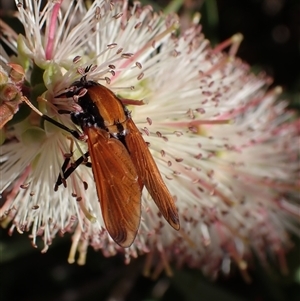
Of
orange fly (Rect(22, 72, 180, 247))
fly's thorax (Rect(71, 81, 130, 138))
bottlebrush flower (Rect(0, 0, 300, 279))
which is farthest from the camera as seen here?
bottlebrush flower (Rect(0, 0, 300, 279))

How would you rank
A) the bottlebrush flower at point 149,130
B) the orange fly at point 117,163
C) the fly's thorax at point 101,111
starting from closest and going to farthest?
the orange fly at point 117,163 → the fly's thorax at point 101,111 → the bottlebrush flower at point 149,130

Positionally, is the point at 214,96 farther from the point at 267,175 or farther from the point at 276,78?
the point at 276,78

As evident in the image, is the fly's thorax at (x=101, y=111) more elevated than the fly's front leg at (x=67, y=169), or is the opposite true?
the fly's thorax at (x=101, y=111)

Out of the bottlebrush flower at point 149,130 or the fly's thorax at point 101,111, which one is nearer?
the fly's thorax at point 101,111

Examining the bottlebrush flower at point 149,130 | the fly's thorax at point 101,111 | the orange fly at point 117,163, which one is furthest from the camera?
the bottlebrush flower at point 149,130

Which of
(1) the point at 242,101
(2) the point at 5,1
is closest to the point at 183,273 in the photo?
(1) the point at 242,101

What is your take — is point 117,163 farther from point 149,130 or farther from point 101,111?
point 149,130
